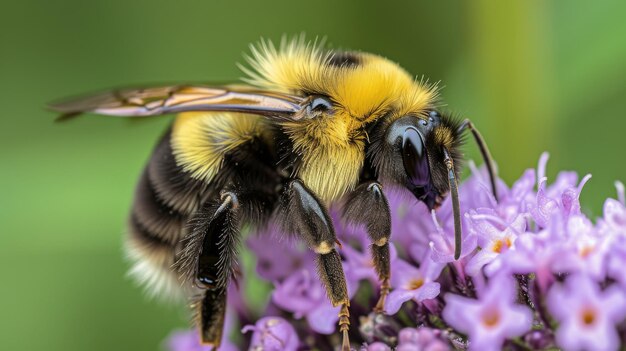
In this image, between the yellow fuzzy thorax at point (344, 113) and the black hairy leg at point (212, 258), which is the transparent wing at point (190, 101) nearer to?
the yellow fuzzy thorax at point (344, 113)

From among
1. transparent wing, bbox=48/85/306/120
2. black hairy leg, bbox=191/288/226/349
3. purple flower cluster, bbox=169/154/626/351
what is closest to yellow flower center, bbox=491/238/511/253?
purple flower cluster, bbox=169/154/626/351

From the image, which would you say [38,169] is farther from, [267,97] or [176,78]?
[267,97]

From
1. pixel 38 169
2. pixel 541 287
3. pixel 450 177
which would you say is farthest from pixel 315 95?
pixel 38 169

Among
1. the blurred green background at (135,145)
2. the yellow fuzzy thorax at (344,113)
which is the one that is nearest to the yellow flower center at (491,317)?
the yellow fuzzy thorax at (344,113)

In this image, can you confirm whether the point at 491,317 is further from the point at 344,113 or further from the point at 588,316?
the point at 344,113

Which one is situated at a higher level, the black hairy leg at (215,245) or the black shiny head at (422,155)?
the black shiny head at (422,155)

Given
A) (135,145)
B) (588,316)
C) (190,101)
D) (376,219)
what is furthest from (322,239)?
(135,145)

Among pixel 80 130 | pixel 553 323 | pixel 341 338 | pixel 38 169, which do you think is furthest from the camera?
pixel 80 130
